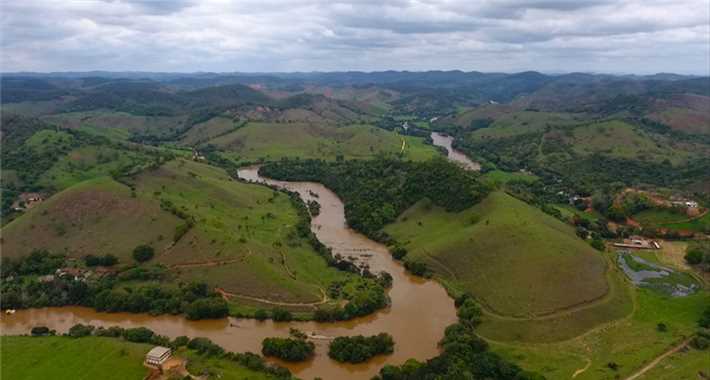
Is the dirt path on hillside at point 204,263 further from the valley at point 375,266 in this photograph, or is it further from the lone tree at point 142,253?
the lone tree at point 142,253

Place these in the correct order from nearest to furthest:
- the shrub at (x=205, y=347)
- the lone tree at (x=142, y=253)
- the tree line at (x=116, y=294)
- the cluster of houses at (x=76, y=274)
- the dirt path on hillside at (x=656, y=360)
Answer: the dirt path on hillside at (x=656, y=360)
the shrub at (x=205, y=347)
the tree line at (x=116, y=294)
the cluster of houses at (x=76, y=274)
the lone tree at (x=142, y=253)

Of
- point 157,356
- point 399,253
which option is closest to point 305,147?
point 399,253

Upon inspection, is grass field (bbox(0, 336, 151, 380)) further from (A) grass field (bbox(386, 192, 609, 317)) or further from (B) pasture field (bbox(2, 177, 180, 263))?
(A) grass field (bbox(386, 192, 609, 317))

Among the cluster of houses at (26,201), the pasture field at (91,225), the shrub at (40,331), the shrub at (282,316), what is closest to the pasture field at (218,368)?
the shrub at (282,316)

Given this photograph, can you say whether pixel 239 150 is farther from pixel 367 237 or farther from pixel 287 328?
pixel 287 328

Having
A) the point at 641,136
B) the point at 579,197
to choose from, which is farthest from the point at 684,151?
the point at 579,197

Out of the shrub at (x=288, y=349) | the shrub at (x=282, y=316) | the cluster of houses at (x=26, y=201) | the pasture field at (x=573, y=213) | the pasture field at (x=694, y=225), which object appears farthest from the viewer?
the cluster of houses at (x=26, y=201)

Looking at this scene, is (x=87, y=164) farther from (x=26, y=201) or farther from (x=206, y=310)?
(x=206, y=310)
